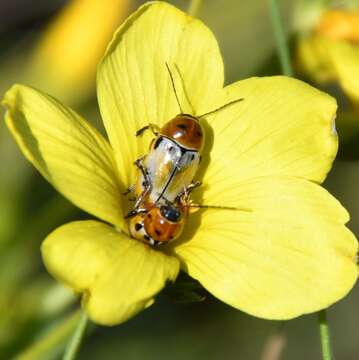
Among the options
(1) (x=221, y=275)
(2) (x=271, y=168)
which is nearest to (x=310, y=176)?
(2) (x=271, y=168)

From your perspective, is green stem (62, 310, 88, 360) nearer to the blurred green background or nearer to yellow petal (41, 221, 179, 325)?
yellow petal (41, 221, 179, 325)

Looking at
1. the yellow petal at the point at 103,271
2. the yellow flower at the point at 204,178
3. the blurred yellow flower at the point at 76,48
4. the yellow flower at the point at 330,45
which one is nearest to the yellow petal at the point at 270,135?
the yellow flower at the point at 204,178

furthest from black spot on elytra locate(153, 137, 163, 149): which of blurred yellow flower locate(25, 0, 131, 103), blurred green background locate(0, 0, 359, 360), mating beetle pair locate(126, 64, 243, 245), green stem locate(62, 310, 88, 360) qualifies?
blurred yellow flower locate(25, 0, 131, 103)

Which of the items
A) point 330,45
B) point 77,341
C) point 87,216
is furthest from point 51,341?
point 87,216

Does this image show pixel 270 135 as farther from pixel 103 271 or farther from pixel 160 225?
pixel 103 271

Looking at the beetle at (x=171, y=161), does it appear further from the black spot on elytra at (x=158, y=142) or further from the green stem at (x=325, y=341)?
the green stem at (x=325, y=341)

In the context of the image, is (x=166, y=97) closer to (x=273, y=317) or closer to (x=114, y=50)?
(x=114, y=50)
